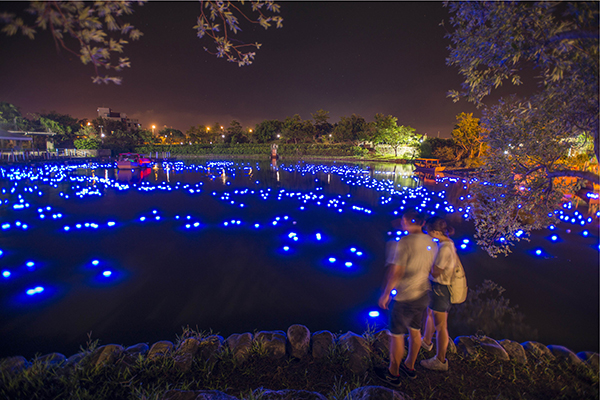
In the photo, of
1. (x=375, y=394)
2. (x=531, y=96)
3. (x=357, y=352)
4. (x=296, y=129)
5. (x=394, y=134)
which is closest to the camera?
(x=375, y=394)

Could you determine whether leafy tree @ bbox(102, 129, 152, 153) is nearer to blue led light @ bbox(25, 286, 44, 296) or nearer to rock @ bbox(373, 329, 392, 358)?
blue led light @ bbox(25, 286, 44, 296)

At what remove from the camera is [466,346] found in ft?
11.3

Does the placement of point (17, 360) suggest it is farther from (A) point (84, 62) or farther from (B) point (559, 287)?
(B) point (559, 287)

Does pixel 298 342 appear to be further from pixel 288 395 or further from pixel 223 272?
pixel 223 272

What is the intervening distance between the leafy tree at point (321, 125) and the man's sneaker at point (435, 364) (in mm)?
69403

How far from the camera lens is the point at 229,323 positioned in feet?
14.1

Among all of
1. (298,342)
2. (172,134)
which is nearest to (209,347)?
(298,342)

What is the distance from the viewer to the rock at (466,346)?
3359 millimetres

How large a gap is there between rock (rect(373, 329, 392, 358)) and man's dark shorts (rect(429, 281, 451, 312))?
0.69 metres

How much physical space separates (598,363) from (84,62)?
20.4ft

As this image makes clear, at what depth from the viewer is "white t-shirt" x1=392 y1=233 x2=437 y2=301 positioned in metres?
2.95

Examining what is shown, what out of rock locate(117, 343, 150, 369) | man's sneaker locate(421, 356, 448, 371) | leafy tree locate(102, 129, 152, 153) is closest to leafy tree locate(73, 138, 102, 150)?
leafy tree locate(102, 129, 152, 153)

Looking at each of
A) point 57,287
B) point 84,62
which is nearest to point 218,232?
point 57,287

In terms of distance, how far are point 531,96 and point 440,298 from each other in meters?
3.39
